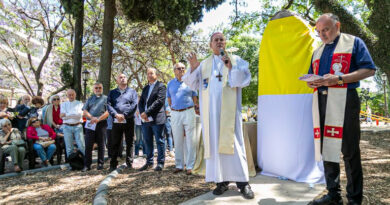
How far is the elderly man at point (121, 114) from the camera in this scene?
592cm

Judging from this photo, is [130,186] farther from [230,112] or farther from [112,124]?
[230,112]

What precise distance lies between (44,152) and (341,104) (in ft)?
22.0

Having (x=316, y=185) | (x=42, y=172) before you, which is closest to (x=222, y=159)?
(x=316, y=185)

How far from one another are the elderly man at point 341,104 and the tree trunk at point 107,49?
737cm

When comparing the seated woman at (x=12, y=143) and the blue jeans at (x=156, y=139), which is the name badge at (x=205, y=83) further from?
the seated woman at (x=12, y=143)

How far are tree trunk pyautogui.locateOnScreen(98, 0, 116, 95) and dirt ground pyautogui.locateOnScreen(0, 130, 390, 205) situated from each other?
12.3 feet

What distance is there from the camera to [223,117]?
3.67 meters

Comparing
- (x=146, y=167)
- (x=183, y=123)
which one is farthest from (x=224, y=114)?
(x=146, y=167)

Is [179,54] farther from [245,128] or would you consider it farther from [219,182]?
[219,182]

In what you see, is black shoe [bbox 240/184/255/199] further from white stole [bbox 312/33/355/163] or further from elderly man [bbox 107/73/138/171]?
elderly man [bbox 107/73/138/171]

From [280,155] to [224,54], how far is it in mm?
1966

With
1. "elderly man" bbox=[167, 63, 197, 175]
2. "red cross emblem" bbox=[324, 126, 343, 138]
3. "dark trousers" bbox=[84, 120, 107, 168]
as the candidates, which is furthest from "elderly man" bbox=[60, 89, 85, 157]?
"red cross emblem" bbox=[324, 126, 343, 138]

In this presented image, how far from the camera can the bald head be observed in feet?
9.99

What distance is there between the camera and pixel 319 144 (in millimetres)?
3191
